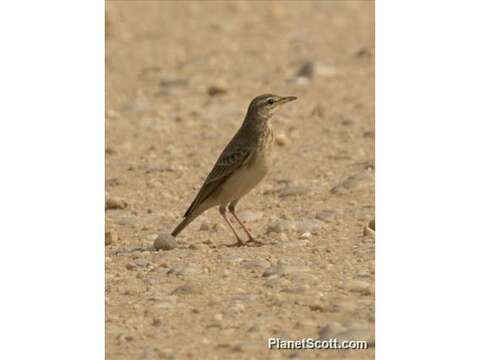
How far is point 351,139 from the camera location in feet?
44.8

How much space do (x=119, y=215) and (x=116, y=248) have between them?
1081 millimetres

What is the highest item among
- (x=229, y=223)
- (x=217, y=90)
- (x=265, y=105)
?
(x=265, y=105)

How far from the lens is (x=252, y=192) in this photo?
11961 mm

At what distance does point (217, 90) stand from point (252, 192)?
13.9 ft

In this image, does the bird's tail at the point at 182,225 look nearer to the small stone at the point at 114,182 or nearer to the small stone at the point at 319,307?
the small stone at the point at 114,182

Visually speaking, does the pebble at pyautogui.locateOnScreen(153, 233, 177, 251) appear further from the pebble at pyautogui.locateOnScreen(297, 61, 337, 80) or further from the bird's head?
the pebble at pyautogui.locateOnScreen(297, 61, 337, 80)

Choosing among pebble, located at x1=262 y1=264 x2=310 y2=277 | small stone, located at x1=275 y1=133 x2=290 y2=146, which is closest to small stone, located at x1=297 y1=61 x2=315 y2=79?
small stone, located at x1=275 y1=133 x2=290 y2=146

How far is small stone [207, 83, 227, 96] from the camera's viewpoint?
1598 centimetres

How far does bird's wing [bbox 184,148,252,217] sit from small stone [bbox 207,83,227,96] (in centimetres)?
562

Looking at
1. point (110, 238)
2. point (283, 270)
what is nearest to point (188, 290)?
point (283, 270)

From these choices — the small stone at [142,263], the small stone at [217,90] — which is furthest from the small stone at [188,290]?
the small stone at [217,90]

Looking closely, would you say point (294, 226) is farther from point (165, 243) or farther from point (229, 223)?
point (165, 243)

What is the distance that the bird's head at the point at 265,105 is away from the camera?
10.7m

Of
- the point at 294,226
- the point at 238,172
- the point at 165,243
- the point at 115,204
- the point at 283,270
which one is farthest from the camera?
the point at 115,204
